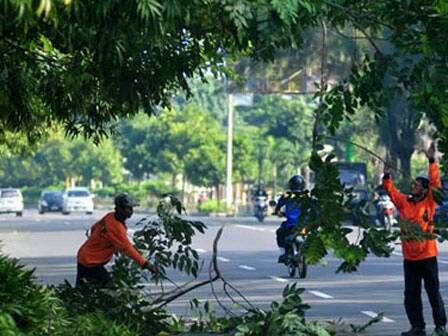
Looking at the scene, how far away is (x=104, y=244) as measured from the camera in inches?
607

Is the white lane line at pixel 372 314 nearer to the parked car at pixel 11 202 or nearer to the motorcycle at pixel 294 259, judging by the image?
the motorcycle at pixel 294 259

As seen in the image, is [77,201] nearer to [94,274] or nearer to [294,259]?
[294,259]

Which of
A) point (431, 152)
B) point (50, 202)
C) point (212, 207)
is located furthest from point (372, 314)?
point (50, 202)

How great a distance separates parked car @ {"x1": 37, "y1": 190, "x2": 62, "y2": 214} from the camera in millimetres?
88438

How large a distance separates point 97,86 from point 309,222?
273 cm

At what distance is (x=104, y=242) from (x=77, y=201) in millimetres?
65860

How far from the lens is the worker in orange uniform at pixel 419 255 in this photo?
1465 centimetres

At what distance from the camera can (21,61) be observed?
13281 mm

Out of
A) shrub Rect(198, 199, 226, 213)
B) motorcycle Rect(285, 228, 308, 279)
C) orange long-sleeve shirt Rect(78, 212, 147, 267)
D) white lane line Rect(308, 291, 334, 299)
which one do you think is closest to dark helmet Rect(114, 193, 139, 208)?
orange long-sleeve shirt Rect(78, 212, 147, 267)

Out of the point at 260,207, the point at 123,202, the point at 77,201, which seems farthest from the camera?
the point at 77,201

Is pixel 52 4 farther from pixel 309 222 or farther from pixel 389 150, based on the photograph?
pixel 389 150

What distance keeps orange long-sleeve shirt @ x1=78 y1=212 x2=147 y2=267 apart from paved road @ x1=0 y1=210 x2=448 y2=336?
9.38ft

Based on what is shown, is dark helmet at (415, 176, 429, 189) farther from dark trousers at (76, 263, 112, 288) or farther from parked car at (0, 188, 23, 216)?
parked car at (0, 188, 23, 216)

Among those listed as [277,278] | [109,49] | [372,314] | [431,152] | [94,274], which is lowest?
[372,314]
